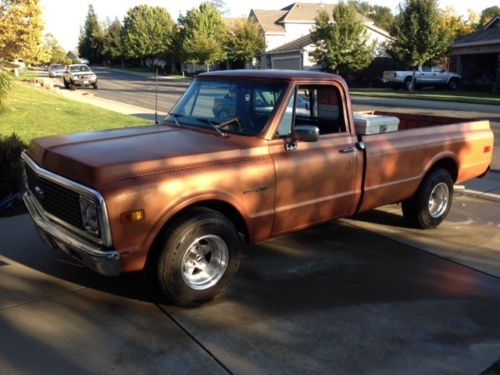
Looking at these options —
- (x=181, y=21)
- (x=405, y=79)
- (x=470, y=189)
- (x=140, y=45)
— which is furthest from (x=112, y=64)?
(x=470, y=189)

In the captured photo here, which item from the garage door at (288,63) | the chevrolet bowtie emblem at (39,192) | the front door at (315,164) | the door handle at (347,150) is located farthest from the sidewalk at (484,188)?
the garage door at (288,63)

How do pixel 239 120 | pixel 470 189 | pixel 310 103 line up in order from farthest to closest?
pixel 470 189
pixel 310 103
pixel 239 120

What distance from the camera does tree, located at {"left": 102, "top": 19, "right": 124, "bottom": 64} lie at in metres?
92.0

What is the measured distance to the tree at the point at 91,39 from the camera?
111m

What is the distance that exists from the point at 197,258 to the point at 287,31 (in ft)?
180

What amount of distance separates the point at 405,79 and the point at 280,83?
32249 mm

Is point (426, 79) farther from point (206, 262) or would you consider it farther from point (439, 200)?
point (206, 262)

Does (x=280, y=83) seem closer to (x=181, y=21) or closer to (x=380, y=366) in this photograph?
(x=380, y=366)

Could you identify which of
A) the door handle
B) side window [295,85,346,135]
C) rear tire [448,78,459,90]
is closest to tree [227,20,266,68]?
rear tire [448,78,459,90]

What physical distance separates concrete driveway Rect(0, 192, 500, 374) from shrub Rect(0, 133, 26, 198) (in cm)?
169

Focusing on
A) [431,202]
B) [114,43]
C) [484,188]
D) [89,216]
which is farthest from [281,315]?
[114,43]

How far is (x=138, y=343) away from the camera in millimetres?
3604

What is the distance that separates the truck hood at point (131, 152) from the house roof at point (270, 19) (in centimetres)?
5206

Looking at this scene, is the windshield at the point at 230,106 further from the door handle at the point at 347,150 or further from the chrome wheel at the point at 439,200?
the chrome wheel at the point at 439,200
